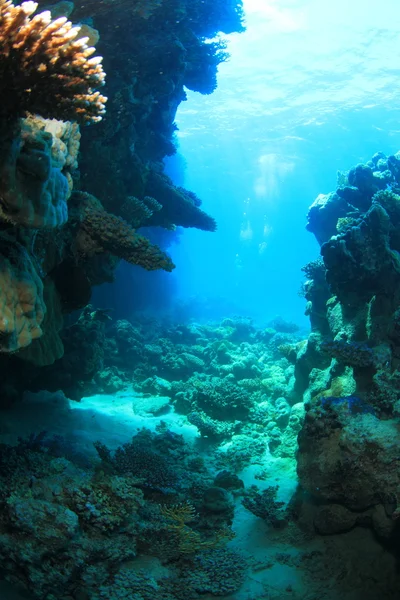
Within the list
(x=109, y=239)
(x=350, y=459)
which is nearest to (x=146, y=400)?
(x=109, y=239)

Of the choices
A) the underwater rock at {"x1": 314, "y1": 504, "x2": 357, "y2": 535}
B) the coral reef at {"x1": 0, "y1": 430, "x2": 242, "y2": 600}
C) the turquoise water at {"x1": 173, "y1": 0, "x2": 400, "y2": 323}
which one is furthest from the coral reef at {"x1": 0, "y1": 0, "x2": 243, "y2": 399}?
the turquoise water at {"x1": 173, "y1": 0, "x2": 400, "y2": 323}

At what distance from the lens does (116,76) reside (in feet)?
32.4

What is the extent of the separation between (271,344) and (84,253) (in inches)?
597

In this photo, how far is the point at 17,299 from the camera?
126 inches

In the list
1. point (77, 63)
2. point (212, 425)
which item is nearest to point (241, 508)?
point (212, 425)

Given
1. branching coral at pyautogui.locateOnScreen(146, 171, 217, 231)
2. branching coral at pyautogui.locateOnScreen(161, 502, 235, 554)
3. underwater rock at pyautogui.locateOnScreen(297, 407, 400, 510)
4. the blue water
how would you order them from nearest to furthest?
branching coral at pyautogui.locateOnScreen(161, 502, 235, 554), underwater rock at pyautogui.locateOnScreen(297, 407, 400, 510), branching coral at pyautogui.locateOnScreen(146, 171, 217, 231), the blue water

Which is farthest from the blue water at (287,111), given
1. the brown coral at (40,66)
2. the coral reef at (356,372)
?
the brown coral at (40,66)

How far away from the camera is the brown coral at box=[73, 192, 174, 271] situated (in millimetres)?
5875

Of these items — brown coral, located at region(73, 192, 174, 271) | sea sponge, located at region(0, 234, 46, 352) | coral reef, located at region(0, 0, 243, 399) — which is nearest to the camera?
coral reef, located at region(0, 0, 243, 399)

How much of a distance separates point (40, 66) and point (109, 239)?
370 centimetres

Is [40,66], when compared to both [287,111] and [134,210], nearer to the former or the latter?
[134,210]

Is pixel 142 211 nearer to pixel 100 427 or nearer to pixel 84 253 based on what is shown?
pixel 84 253

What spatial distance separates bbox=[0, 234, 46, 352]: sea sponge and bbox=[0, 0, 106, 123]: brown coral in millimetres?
1262

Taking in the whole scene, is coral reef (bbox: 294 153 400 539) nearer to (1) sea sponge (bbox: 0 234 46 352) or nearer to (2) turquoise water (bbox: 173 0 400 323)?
(1) sea sponge (bbox: 0 234 46 352)
